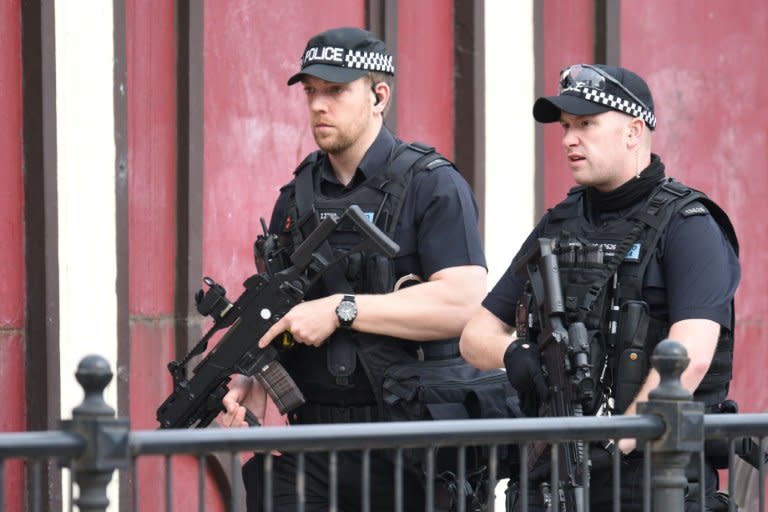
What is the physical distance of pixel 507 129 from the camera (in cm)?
859

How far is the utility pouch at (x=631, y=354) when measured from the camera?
481cm

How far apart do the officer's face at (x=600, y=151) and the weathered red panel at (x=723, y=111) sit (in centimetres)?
407

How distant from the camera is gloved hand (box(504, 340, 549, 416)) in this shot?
4.93 metres

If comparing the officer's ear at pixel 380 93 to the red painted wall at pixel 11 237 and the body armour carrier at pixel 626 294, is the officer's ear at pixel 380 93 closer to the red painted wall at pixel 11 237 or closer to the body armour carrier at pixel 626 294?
the body armour carrier at pixel 626 294

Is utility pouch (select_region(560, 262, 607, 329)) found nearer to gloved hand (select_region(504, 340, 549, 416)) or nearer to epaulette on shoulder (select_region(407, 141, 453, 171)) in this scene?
gloved hand (select_region(504, 340, 549, 416))

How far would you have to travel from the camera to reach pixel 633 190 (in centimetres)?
499

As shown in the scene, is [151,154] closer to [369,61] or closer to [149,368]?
[149,368]

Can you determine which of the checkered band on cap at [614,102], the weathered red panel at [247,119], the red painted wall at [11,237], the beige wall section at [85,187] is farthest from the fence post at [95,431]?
the weathered red panel at [247,119]

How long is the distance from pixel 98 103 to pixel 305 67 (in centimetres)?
163

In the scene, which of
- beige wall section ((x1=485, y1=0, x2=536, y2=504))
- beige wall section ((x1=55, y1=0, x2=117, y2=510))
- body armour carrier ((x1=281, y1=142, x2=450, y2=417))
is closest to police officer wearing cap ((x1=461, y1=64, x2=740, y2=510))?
body armour carrier ((x1=281, y1=142, x2=450, y2=417))

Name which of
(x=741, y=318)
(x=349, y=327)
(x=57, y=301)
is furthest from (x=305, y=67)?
(x=741, y=318)

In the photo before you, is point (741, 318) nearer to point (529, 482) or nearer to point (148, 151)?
point (148, 151)

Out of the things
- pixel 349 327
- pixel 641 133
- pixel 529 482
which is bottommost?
pixel 529 482

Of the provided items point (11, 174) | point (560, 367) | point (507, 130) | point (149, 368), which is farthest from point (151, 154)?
point (560, 367)
